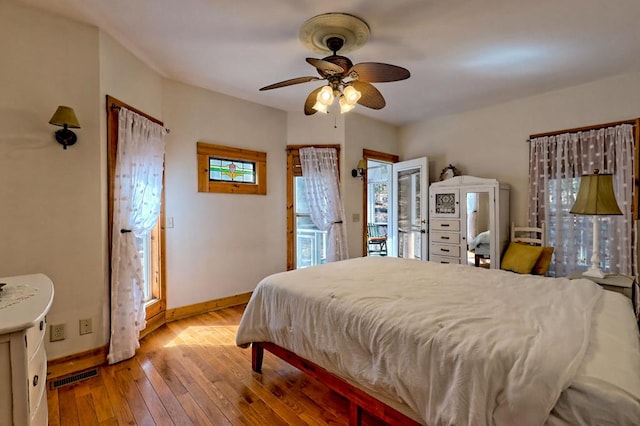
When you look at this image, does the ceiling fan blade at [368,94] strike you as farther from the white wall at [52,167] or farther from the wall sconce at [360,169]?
the white wall at [52,167]

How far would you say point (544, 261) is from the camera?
3.11 metres

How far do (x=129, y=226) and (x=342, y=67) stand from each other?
215 cm

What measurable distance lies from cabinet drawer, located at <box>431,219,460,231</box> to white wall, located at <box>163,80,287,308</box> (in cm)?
206

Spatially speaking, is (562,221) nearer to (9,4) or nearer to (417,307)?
(417,307)

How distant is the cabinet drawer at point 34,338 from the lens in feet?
3.77

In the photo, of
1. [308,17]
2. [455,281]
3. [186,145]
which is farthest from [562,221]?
[186,145]

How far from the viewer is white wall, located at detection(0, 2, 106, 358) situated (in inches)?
79.3

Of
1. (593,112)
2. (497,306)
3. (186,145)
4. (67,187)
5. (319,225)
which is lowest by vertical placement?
(497,306)

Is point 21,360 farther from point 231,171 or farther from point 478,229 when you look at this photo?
point 478,229

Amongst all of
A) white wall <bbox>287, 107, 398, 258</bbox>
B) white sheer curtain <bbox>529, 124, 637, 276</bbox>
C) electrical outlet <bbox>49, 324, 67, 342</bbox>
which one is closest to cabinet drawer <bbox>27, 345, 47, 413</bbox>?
electrical outlet <bbox>49, 324, 67, 342</bbox>

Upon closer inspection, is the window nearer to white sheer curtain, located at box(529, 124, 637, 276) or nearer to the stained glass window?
the stained glass window

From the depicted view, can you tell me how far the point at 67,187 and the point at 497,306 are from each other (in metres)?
2.94

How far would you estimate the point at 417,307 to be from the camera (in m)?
1.55

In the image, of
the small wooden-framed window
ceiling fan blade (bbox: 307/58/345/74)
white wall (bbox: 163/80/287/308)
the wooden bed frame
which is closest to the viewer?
the wooden bed frame
